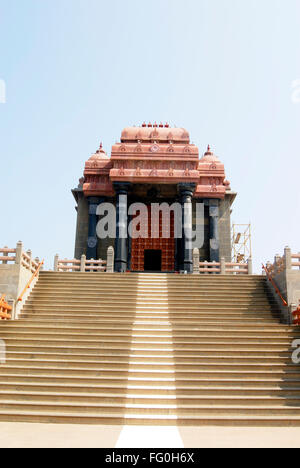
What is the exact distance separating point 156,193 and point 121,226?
3.76 metres

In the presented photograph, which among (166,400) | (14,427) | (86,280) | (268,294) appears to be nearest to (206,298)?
(268,294)

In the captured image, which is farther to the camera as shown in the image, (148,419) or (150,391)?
(150,391)

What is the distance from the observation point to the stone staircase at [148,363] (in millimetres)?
8727

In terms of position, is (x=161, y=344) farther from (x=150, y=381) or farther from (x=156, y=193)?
(x=156, y=193)

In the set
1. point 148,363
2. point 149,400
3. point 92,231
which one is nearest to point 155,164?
point 92,231

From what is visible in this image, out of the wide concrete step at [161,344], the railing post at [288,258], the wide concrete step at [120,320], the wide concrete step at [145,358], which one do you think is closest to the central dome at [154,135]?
the railing post at [288,258]

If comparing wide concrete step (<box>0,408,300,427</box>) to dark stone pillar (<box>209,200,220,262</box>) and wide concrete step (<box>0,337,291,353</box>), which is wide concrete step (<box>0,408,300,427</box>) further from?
dark stone pillar (<box>209,200,220,262</box>)

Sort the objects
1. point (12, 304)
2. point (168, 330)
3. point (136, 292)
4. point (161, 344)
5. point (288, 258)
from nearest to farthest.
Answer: point (161, 344) < point (168, 330) < point (12, 304) < point (288, 258) < point (136, 292)

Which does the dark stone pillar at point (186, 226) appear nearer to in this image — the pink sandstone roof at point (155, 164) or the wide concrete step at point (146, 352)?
the pink sandstone roof at point (155, 164)

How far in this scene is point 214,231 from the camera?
23.6m

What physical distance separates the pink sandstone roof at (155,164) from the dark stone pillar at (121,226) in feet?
1.65

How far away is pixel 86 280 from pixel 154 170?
868 centimetres

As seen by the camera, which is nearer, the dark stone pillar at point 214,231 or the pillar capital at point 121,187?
the pillar capital at point 121,187
